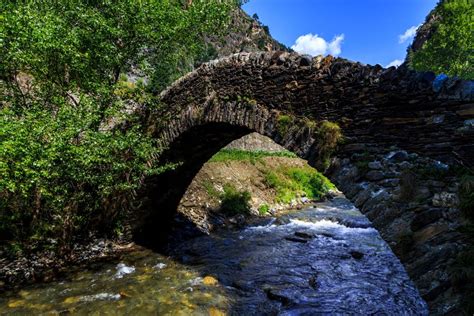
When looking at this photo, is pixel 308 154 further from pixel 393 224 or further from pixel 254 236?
pixel 254 236

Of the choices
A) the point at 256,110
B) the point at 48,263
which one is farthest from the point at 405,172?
the point at 48,263

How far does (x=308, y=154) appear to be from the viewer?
678 cm

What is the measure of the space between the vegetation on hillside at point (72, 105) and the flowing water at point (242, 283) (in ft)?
6.06

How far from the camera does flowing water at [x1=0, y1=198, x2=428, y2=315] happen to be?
22.0 feet

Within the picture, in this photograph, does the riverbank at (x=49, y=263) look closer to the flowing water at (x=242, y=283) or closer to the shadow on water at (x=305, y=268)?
the flowing water at (x=242, y=283)

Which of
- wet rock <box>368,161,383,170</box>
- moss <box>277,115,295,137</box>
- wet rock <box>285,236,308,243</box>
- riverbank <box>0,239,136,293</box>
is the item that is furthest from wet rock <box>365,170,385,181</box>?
riverbank <box>0,239,136,293</box>

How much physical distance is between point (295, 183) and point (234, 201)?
23.4 feet

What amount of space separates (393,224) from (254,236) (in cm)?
803

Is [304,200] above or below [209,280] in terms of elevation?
above

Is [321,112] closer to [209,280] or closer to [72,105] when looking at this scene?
[209,280]

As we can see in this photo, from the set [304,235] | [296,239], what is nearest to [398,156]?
[296,239]

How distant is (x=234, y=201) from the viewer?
50.1 feet

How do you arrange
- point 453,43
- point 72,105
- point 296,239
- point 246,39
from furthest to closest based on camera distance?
point 246,39 < point 453,43 < point 296,239 < point 72,105

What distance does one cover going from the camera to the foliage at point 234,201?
1481cm
